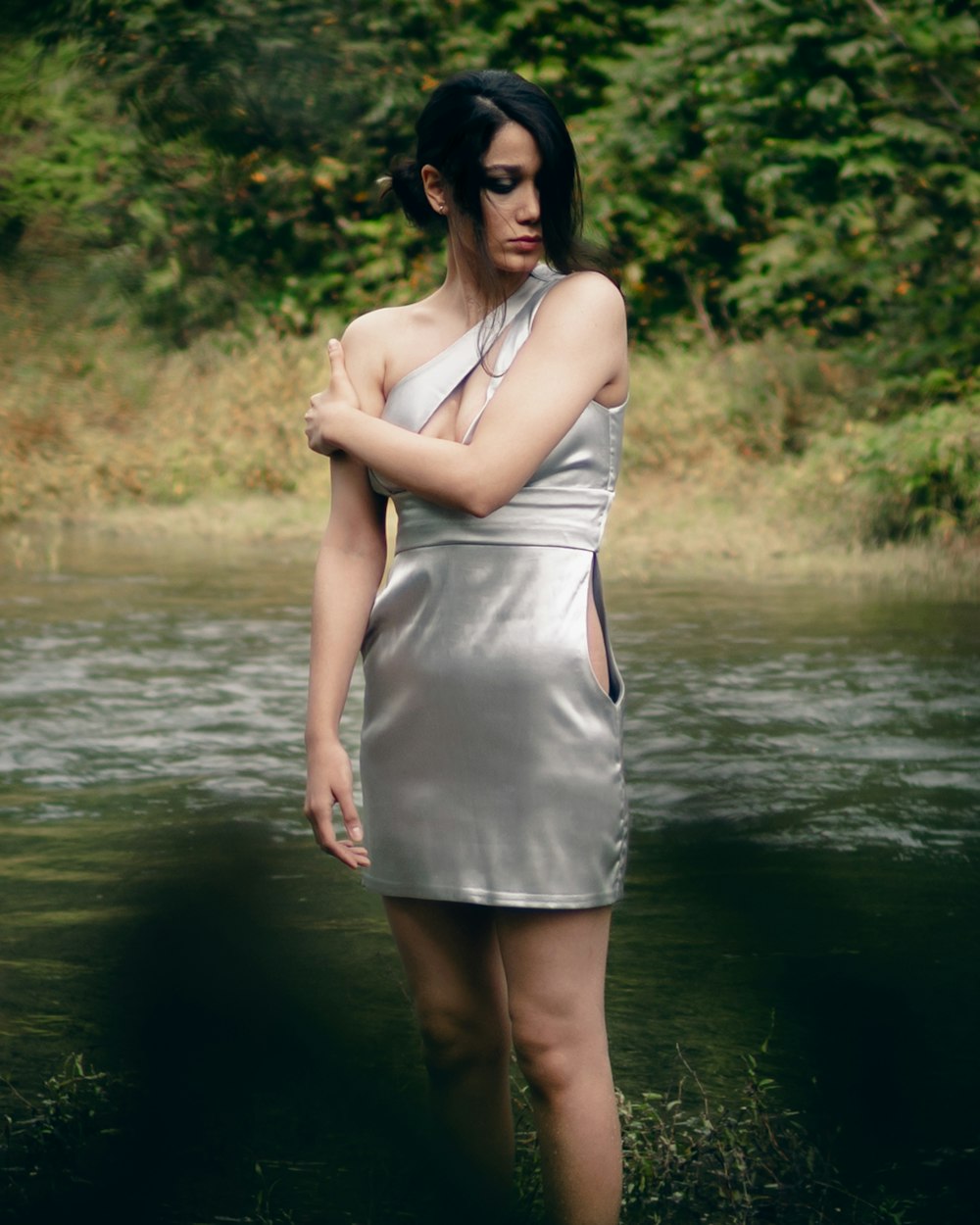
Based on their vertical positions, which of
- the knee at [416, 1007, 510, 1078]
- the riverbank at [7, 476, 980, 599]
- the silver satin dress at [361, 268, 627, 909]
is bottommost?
the riverbank at [7, 476, 980, 599]

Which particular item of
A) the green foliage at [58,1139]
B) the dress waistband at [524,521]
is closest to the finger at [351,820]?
the dress waistband at [524,521]

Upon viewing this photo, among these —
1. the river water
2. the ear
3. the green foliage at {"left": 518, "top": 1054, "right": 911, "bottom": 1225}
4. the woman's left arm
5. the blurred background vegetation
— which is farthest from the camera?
the river water

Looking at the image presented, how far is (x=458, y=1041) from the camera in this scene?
2523 millimetres

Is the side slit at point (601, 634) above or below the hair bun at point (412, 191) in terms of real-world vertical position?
below

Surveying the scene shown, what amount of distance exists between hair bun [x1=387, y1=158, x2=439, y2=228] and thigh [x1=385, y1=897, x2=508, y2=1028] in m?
0.92

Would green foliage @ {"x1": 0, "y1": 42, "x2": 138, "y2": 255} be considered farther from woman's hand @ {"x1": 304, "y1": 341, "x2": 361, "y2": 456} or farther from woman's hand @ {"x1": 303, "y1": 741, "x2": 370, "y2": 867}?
woman's hand @ {"x1": 303, "y1": 741, "x2": 370, "y2": 867}

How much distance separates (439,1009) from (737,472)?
44.5 feet

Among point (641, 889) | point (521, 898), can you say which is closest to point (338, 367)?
point (521, 898)

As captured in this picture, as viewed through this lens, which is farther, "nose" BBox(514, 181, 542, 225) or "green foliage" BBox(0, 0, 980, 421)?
"green foliage" BBox(0, 0, 980, 421)

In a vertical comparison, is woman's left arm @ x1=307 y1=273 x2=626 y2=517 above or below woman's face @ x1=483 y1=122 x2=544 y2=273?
below

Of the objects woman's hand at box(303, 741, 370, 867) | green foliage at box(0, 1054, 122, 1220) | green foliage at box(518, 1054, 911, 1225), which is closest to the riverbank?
green foliage at box(518, 1054, 911, 1225)

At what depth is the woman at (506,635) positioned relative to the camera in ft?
7.73

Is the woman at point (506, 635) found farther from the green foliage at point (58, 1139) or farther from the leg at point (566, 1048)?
the green foliage at point (58, 1139)

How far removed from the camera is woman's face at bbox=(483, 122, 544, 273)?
93.3 inches
